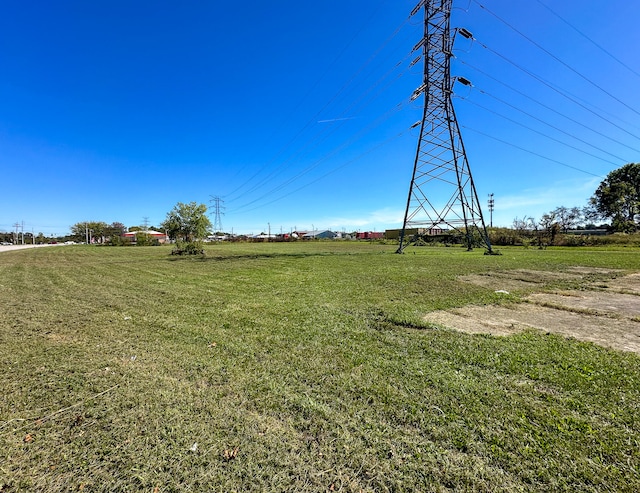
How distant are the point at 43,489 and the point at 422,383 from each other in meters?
2.81

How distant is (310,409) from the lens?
7.62 ft

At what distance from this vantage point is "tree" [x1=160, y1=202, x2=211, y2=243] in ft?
79.3

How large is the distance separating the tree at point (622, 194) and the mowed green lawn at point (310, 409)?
65821 millimetres

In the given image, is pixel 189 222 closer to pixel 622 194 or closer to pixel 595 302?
pixel 595 302

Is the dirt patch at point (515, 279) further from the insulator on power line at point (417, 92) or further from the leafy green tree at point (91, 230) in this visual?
the leafy green tree at point (91, 230)

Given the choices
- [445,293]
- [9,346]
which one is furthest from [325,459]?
[445,293]

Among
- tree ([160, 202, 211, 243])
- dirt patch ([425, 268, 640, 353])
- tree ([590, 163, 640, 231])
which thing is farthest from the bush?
tree ([590, 163, 640, 231])

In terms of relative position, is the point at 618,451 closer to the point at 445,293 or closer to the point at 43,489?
the point at 43,489

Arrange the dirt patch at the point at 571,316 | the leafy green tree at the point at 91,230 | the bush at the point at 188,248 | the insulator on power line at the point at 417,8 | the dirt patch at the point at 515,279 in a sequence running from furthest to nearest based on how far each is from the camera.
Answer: the leafy green tree at the point at 91,230 → the bush at the point at 188,248 → the insulator on power line at the point at 417,8 → the dirt patch at the point at 515,279 → the dirt patch at the point at 571,316

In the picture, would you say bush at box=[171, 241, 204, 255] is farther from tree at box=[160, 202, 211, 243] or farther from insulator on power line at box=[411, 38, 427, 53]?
insulator on power line at box=[411, 38, 427, 53]

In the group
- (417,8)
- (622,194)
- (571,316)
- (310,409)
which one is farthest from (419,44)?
(622,194)

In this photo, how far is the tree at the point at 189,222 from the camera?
79.3 feet

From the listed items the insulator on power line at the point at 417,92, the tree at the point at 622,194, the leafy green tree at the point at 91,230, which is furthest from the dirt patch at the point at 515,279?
the leafy green tree at the point at 91,230

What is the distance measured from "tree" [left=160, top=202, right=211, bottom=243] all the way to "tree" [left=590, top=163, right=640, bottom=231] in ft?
213
